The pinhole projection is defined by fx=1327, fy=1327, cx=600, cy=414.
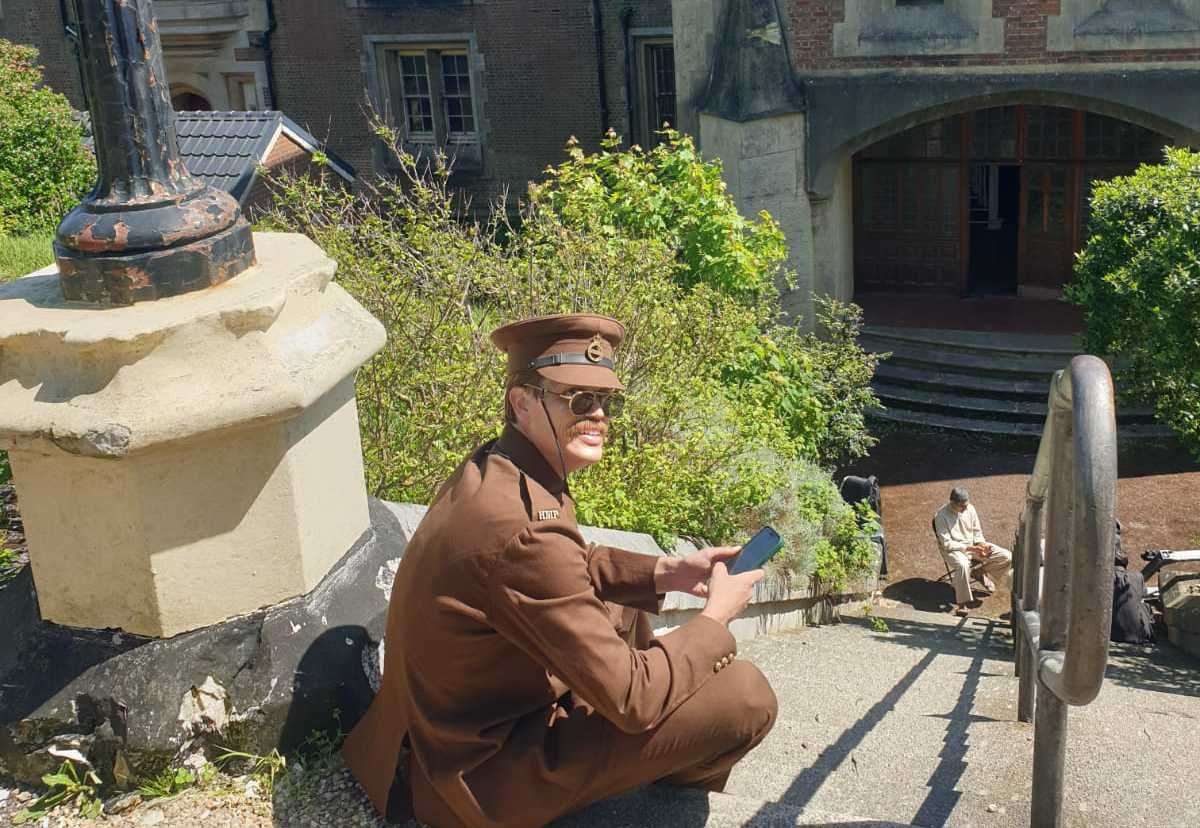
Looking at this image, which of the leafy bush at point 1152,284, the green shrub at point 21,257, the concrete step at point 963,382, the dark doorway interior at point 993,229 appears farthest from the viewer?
the dark doorway interior at point 993,229

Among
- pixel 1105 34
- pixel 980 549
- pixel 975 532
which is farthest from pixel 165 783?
pixel 1105 34

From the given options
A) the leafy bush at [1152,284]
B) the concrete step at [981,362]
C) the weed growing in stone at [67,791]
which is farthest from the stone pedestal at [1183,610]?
the weed growing in stone at [67,791]

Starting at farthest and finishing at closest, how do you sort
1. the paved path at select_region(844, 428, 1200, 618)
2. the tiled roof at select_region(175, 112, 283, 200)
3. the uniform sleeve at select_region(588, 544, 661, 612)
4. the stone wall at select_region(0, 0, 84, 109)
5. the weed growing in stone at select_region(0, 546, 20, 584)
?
the stone wall at select_region(0, 0, 84, 109) < the tiled roof at select_region(175, 112, 283, 200) < the paved path at select_region(844, 428, 1200, 618) < the weed growing in stone at select_region(0, 546, 20, 584) < the uniform sleeve at select_region(588, 544, 661, 612)

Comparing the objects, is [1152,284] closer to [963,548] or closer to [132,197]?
[963,548]

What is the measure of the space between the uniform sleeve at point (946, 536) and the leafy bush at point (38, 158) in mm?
8918

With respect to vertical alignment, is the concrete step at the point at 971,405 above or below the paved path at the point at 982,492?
above

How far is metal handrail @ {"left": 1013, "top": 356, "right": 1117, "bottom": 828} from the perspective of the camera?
251 cm

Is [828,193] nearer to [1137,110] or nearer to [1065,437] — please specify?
[1137,110]

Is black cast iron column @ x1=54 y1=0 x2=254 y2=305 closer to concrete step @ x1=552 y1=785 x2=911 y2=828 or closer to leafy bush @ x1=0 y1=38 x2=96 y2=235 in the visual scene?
concrete step @ x1=552 y1=785 x2=911 y2=828

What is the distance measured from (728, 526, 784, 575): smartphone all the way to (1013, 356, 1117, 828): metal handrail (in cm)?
64

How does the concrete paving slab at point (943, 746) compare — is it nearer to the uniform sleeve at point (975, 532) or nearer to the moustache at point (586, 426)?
the moustache at point (586, 426)

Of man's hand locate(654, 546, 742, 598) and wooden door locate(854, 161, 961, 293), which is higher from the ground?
man's hand locate(654, 546, 742, 598)

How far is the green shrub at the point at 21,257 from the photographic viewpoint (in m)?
8.91

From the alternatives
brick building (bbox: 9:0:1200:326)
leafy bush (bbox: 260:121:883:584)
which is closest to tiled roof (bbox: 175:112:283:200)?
brick building (bbox: 9:0:1200:326)
